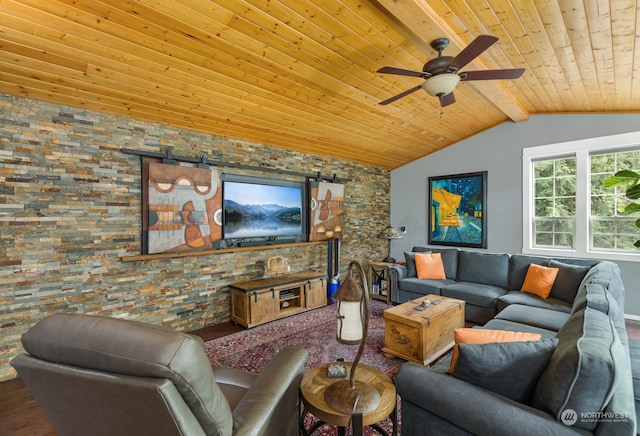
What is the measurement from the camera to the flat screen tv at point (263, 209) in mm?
4102

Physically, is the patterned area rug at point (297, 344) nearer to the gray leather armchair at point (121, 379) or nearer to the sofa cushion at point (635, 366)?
the sofa cushion at point (635, 366)

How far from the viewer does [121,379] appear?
928mm

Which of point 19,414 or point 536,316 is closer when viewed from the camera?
point 19,414

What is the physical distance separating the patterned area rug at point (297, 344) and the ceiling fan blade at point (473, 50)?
2642mm

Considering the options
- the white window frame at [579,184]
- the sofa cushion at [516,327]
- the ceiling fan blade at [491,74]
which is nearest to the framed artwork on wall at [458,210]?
the white window frame at [579,184]

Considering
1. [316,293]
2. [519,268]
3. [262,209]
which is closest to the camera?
[519,268]

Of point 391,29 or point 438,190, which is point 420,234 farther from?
point 391,29

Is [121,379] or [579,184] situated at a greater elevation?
[579,184]

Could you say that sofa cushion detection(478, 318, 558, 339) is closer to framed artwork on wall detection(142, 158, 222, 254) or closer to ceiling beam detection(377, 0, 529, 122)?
ceiling beam detection(377, 0, 529, 122)

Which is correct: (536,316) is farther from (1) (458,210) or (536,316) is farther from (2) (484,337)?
(1) (458,210)

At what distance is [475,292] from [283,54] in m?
3.61

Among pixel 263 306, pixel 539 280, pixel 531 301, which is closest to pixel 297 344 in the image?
pixel 263 306

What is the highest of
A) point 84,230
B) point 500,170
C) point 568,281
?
point 500,170

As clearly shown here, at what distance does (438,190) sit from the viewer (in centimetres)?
597
